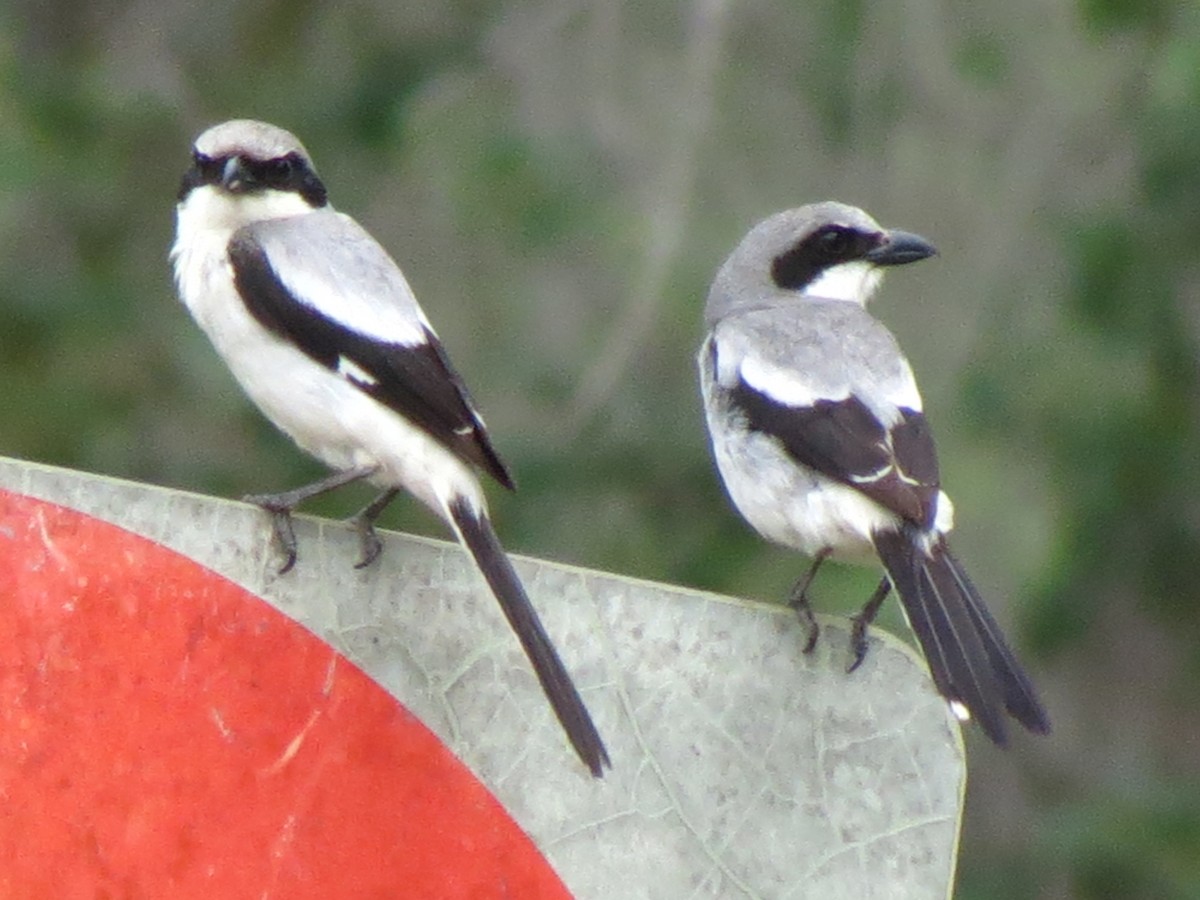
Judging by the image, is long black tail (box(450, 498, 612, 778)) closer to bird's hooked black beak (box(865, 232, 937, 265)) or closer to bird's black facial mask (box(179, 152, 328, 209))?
bird's black facial mask (box(179, 152, 328, 209))

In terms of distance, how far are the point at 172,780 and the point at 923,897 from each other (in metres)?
0.88

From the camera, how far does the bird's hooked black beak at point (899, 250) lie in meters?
4.71

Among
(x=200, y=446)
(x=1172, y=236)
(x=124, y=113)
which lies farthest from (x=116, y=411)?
(x=1172, y=236)

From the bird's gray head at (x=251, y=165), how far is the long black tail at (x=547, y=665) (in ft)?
4.96

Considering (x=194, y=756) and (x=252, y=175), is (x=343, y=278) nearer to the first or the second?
(x=252, y=175)

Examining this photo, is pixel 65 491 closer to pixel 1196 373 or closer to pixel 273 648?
pixel 273 648

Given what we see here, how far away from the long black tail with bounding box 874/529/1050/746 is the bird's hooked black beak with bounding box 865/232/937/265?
1.00 meters

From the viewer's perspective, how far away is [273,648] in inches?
104

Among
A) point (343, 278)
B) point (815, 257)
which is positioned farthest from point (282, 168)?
point (815, 257)

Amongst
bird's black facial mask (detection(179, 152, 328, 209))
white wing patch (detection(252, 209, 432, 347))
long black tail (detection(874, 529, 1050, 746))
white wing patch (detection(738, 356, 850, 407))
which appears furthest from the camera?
bird's black facial mask (detection(179, 152, 328, 209))

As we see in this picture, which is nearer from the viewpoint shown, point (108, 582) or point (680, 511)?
point (108, 582)

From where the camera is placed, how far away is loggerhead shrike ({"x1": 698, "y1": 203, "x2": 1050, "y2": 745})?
11.5ft

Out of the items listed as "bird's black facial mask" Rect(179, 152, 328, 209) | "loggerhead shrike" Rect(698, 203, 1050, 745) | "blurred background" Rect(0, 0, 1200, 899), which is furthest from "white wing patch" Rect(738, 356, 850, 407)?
"blurred background" Rect(0, 0, 1200, 899)

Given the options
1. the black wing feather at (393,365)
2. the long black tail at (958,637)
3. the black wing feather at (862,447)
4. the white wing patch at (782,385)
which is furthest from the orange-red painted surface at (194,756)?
the white wing patch at (782,385)
